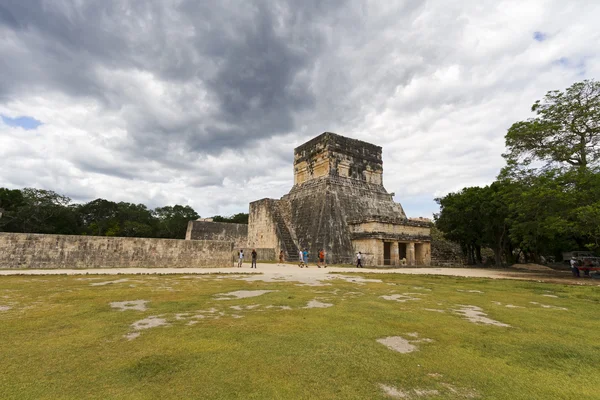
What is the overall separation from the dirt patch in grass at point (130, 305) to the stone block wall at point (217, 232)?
965 inches

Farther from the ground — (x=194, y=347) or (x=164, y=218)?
(x=164, y=218)

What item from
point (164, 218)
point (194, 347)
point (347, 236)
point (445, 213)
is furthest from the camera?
point (164, 218)

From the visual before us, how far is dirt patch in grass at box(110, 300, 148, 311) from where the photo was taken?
4.64 m

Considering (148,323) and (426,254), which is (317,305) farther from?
(426,254)

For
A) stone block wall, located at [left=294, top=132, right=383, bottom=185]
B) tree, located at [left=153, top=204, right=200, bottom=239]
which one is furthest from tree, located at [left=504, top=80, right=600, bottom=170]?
tree, located at [left=153, top=204, right=200, bottom=239]

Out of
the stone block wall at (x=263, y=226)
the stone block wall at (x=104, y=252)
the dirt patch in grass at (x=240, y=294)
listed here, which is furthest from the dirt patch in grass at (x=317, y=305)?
the stone block wall at (x=263, y=226)

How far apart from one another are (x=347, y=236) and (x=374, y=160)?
736 centimetres

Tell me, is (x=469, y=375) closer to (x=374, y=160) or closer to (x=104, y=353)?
(x=104, y=353)

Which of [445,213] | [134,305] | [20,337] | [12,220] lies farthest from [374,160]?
[12,220]

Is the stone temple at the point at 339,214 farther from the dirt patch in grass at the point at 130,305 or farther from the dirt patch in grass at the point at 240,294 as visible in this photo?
the dirt patch in grass at the point at 130,305

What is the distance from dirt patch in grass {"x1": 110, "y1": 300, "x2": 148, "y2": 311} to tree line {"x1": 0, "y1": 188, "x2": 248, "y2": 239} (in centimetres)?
3736

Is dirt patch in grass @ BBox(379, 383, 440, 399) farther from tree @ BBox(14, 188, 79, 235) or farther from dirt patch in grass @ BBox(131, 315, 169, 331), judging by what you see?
tree @ BBox(14, 188, 79, 235)

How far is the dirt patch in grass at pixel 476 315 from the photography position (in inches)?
163

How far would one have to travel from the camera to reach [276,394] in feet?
6.91
